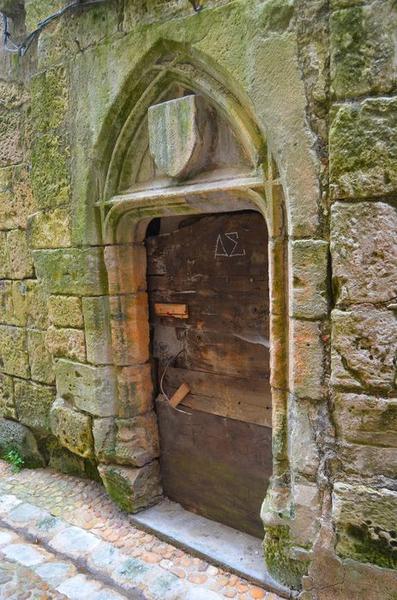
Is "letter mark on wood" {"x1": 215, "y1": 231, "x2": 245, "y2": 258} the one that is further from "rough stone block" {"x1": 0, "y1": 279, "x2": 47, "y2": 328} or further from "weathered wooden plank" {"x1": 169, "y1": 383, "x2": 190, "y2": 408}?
"rough stone block" {"x1": 0, "y1": 279, "x2": 47, "y2": 328}

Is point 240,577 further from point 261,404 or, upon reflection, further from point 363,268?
point 363,268

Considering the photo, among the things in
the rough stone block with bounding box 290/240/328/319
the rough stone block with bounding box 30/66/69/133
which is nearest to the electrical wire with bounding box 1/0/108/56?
the rough stone block with bounding box 30/66/69/133

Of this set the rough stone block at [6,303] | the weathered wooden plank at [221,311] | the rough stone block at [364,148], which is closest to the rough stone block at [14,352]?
the rough stone block at [6,303]

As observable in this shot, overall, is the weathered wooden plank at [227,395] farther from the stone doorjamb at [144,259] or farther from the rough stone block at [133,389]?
the stone doorjamb at [144,259]

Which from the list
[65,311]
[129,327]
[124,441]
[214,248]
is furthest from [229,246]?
[124,441]

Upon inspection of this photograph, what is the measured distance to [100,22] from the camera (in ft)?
9.13

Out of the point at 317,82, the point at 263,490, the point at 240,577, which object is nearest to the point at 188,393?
the point at 263,490

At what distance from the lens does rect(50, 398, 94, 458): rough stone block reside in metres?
3.35

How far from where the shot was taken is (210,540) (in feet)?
9.70

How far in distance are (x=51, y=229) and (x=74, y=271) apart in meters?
0.37

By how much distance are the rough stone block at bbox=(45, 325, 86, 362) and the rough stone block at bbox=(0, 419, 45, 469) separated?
0.97m

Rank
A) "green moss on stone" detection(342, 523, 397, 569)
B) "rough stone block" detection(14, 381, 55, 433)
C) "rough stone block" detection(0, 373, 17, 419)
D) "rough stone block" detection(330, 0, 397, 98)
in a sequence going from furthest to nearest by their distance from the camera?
"rough stone block" detection(0, 373, 17, 419)
"rough stone block" detection(14, 381, 55, 433)
"green moss on stone" detection(342, 523, 397, 569)
"rough stone block" detection(330, 0, 397, 98)

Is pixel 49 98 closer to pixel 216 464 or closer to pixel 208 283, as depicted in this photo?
pixel 208 283

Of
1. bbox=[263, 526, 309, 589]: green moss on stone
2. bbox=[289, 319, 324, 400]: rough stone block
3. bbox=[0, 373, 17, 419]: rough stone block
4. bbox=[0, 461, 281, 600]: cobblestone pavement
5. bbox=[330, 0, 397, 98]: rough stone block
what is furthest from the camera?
bbox=[0, 373, 17, 419]: rough stone block
